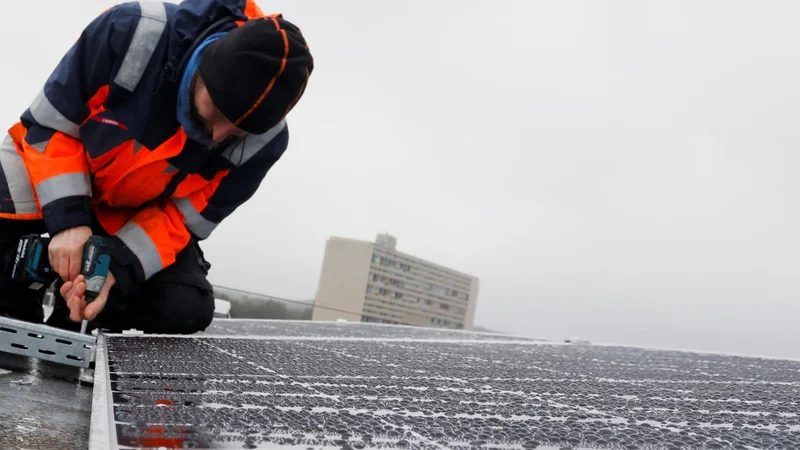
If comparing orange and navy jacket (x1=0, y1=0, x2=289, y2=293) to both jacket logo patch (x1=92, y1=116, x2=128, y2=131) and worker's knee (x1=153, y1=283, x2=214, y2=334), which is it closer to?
jacket logo patch (x1=92, y1=116, x2=128, y2=131)

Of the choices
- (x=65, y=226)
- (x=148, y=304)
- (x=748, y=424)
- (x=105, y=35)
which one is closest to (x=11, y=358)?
(x=65, y=226)

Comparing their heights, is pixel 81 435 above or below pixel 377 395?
below

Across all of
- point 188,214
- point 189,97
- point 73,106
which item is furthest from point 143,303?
point 189,97

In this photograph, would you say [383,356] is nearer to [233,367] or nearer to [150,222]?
[233,367]

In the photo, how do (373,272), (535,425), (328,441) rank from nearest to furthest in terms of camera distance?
(328,441) < (535,425) < (373,272)

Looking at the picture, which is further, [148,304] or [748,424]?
[148,304]

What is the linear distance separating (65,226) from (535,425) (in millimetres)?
1970

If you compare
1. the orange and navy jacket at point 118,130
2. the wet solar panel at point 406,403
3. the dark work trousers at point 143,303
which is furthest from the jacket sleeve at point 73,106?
the wet solar panel at point 406,403

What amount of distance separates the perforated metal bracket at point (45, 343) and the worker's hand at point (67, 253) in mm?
358

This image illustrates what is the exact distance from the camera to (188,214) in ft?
9.52

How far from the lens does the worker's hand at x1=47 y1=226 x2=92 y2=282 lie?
2305 mm

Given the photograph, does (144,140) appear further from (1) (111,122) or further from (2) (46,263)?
(2) (46,263)

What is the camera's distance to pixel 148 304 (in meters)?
2.88

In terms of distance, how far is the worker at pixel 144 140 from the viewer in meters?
2.14
